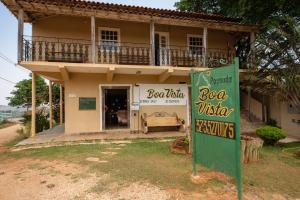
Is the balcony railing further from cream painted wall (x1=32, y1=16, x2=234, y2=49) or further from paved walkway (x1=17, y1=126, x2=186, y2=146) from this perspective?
paved walkway (x1=17, y1=126, x2=186, y2=146)

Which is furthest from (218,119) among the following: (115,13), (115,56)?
(115,56)

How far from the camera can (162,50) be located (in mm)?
12633

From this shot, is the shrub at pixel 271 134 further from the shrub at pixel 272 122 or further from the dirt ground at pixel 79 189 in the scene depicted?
the shrub at pixel 272 122

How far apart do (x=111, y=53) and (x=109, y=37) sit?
1.09 m

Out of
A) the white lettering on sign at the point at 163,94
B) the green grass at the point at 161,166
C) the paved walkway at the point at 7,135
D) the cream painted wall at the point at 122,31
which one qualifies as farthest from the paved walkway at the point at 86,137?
the cream painted wall at the point at 122,31

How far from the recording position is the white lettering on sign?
1276 centimetres

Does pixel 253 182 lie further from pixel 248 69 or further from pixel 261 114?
pixel 261 114

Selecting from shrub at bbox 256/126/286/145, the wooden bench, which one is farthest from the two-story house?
shrub at bbox 256/126/286/145

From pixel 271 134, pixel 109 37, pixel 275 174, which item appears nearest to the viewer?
pixel 275 174

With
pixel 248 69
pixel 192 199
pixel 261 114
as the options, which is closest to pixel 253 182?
pixel 192 199

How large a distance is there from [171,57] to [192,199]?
975 centimetres

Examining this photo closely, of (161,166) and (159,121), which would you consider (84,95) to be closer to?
(159,121)

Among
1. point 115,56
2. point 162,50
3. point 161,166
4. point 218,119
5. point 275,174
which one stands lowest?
point 275,174

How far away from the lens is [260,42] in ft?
38.8
